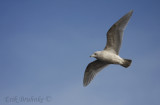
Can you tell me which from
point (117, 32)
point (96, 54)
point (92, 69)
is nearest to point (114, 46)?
point (117, 32)

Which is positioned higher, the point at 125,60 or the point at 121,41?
the point at 121,41

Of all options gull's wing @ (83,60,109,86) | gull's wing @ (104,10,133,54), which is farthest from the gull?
gull's wing @ (83,60,109,86)

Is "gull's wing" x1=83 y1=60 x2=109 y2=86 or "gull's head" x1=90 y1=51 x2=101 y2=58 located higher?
"gull's head" x1=90 y1=51 x2=101 y2=58

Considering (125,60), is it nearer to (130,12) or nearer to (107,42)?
(107,42)

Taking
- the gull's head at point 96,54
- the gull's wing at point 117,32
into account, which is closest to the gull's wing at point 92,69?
the gull's head at point 96,54

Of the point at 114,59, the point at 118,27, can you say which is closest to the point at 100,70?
the point at 114,59

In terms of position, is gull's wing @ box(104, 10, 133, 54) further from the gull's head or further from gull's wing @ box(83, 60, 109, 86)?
gull's wing @ box(83, 60, 109, 86)

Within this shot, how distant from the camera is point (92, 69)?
14594 mm

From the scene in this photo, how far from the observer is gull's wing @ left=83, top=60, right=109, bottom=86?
1435cm

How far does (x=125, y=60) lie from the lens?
13094mm

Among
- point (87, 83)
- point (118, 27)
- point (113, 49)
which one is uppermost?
point (118, 27)

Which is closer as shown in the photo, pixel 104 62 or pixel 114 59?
pixel 114 59

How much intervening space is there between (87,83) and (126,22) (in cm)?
398

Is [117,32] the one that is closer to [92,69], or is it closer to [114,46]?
[114,46]
